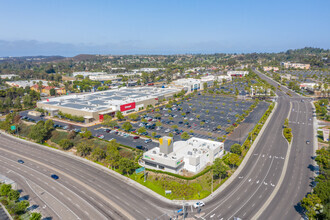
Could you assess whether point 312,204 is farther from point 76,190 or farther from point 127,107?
point 127,107

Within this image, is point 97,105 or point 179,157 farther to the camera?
point 97,105

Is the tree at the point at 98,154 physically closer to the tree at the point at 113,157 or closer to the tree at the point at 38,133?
the tree at the point at 113,157

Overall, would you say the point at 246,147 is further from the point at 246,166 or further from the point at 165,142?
the point at 165,142

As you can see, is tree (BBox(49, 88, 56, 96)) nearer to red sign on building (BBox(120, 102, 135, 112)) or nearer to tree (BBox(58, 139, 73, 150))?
red sign on building (BBox(120, 102, 135, 112))

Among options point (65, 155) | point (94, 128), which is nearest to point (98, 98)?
point (94, 128)

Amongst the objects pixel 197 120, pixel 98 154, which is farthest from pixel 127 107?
pixel 98 154

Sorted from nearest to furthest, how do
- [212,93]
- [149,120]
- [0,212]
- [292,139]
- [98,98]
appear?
[0,212], [292,139], [149,120], [98,98], [212,93]
